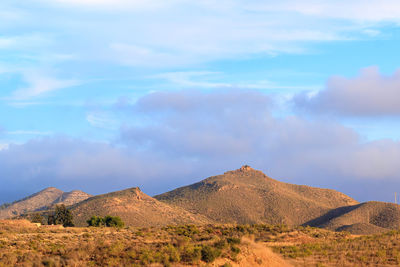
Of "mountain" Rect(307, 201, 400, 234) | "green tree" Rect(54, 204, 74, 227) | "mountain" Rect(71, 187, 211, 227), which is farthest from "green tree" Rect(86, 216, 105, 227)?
"mountain" Rect(307, 201, 400, 234)

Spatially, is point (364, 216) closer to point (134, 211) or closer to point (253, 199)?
point (253, 199)

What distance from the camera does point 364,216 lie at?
365 feet

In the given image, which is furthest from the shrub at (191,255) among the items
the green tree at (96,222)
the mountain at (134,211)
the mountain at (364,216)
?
the mountain at (364,216)

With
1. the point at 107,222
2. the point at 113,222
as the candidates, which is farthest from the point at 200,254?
the point at 107,222

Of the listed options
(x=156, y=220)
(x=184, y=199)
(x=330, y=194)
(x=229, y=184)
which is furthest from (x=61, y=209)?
(x=330, y=194)

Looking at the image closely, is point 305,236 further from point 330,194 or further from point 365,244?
point 330,194

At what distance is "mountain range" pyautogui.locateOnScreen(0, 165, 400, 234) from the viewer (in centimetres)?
10625

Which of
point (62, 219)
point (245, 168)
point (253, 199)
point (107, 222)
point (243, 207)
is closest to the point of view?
point (107, 222)

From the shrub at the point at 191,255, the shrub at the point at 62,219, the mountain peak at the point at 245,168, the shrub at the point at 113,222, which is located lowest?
the shrub at the point at 191,255

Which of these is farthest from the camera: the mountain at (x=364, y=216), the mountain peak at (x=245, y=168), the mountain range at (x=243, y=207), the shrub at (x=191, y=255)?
the mountain peak at (x=245, y=168)

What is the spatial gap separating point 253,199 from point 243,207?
691cm

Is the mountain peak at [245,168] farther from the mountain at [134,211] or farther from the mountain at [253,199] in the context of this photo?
the mountain at [134,211]

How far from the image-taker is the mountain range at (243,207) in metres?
106

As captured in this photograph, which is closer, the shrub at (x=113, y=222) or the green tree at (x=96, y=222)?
the shrub at (x=113, y=222)
